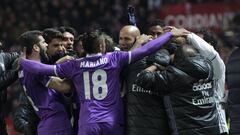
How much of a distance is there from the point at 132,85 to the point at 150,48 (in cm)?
48

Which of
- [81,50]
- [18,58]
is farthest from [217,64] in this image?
[18,58]

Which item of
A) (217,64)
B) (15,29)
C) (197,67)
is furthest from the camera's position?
Result: (15,29)

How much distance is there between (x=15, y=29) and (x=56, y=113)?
13.9 meters

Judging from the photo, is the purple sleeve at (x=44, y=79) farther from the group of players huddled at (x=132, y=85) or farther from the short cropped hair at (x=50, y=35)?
the short cropped hair at (x=50, y=35)

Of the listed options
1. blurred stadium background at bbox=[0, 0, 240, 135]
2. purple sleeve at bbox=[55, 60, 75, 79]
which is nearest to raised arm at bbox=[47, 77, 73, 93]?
purple sleeve at bbox=[55, 60, 75, 79]

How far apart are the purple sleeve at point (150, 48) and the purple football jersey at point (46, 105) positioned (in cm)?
114

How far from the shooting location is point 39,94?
24.2 ft

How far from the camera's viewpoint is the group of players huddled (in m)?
6.71

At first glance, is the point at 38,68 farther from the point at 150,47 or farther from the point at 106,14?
the point at 106,14

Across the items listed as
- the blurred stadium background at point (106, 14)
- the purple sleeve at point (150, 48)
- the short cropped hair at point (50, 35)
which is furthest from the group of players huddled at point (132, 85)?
the blurred stadium background at point (106, 14)

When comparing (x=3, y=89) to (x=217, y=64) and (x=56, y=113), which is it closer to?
(x=56, y=113)

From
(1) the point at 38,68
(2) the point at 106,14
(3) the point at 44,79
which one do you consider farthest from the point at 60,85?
(2) the point at 106,14

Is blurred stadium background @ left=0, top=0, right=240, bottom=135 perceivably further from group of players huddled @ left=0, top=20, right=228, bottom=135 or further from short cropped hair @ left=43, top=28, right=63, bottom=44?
group of players huddled @ left=0, top=20, right=228, bottom=135

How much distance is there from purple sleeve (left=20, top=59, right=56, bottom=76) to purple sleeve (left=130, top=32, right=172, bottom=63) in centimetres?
89
